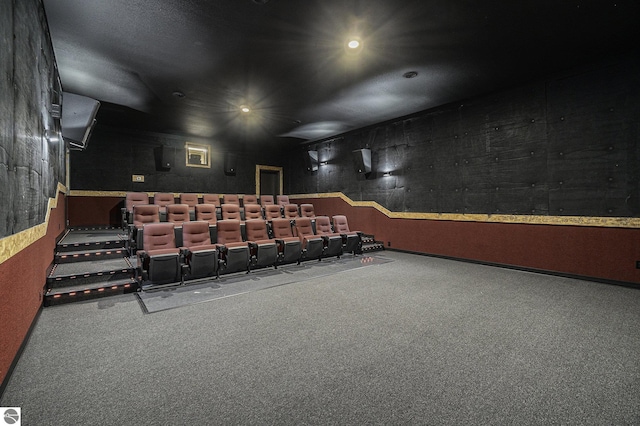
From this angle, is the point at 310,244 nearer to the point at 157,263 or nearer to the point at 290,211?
the point at 290,211

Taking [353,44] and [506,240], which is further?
[506,240]

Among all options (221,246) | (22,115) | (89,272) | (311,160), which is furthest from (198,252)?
(311,160)

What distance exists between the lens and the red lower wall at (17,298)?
5.44ft

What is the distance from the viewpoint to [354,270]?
4.55 m

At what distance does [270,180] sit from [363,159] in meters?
4.45

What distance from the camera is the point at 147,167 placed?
768cm

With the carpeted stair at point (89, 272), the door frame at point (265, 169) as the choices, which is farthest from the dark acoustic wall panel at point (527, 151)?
the carpeted stair at point (89, 272)

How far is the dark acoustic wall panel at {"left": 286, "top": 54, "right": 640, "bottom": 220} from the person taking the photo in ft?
12.4

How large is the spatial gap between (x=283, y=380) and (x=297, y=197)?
7.90 meters

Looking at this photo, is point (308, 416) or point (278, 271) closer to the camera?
point (308, 416)

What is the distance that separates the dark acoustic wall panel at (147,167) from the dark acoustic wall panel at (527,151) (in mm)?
4508

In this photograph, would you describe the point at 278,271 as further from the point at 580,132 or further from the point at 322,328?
the point at 580,132

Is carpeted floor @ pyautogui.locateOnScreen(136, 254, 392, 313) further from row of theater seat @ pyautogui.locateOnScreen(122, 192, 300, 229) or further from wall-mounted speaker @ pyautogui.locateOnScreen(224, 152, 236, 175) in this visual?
wall-mounted speaker @ pyautogui.locateOnScreen(224, 152, 236, 175)

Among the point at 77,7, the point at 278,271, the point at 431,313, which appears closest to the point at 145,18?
the point at 77,7
